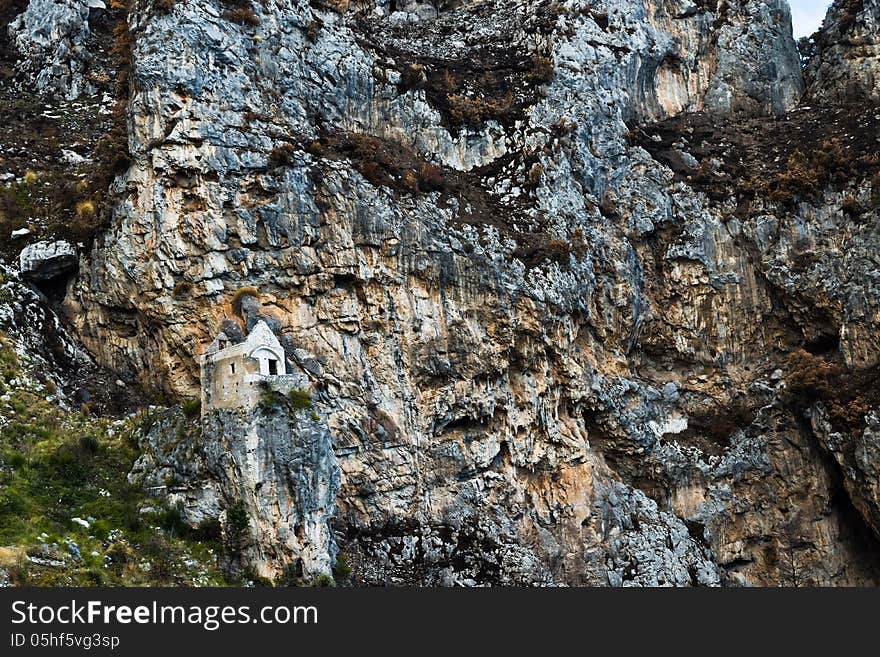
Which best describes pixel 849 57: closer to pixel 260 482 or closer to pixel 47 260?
pixel 260 482

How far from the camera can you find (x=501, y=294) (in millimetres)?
42344

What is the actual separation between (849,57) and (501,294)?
88.7 ft

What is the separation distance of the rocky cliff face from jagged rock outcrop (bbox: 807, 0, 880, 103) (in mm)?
708

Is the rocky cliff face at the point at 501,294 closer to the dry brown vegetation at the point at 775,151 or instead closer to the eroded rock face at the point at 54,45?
the dry brown vegetation at the point at 775,151

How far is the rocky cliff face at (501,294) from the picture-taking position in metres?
38.9

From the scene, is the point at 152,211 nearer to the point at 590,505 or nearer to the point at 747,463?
the point at 590,505

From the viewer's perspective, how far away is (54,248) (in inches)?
1625

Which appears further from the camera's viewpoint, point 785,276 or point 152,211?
point 785,276

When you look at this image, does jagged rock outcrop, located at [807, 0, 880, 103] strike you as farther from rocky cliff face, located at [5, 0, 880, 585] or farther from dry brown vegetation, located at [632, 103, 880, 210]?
dry brown vegetation, located at [632, 103, 880, 210]

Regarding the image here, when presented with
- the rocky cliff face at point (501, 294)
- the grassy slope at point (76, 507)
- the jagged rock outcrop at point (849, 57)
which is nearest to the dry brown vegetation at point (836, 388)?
the rocky cliff face at point (501, 294)

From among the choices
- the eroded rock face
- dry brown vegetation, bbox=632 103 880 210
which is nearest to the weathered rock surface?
the eroded rock face

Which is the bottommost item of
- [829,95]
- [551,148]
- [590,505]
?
[590,505]

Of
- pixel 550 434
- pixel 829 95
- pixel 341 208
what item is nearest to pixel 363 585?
pixel 550 434

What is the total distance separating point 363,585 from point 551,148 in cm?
2298
